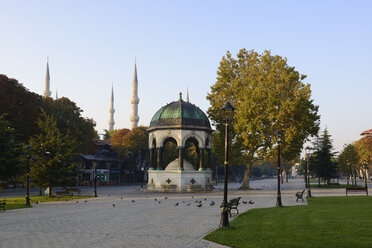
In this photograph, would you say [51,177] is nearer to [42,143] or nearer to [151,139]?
[42,143]

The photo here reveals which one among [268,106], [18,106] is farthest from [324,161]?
[18,106]

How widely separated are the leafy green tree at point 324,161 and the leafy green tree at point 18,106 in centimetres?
4514

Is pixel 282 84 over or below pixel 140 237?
over

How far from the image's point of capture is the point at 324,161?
59969 mm

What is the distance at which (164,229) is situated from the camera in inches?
563

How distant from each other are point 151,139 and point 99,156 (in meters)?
37.7

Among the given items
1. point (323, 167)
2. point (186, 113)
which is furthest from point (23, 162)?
point (323, 167)

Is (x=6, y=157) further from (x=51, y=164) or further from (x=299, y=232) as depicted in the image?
(x=299, y=232)

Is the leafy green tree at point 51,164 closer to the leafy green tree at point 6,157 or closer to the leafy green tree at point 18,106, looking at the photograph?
the leafy green tree at point 6,157

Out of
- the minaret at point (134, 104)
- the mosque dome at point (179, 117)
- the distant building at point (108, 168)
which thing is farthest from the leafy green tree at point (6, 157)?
the minaret at point (134, 104)

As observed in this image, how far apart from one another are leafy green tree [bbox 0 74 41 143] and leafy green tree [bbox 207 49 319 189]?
25376 millimetres

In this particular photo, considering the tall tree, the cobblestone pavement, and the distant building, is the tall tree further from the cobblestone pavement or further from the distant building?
the cobblestone pavement

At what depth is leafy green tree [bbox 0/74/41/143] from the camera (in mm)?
45250

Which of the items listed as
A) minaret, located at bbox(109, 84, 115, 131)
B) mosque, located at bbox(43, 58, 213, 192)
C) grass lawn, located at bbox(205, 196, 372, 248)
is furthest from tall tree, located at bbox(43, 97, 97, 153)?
minaret, located at bbox(109, 84, 115, 131)
